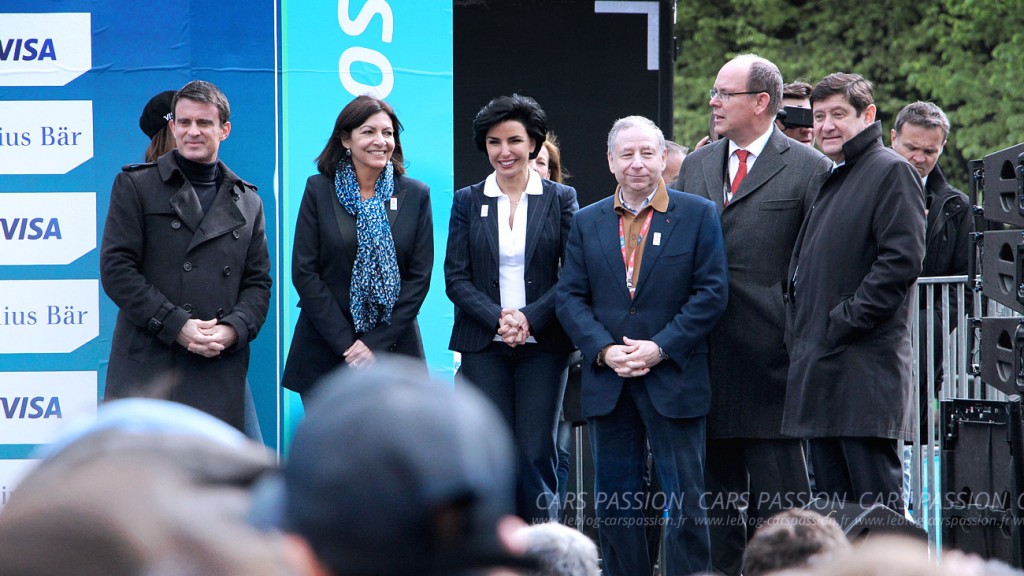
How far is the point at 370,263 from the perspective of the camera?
5812 mm

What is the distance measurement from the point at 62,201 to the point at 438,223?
1.92 metres

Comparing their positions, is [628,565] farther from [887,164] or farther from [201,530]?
[201,530]

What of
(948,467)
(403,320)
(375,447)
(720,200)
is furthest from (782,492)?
(375,447)

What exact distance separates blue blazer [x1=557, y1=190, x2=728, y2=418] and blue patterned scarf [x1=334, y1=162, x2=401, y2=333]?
2.68 ft

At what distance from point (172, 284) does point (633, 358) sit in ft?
6.80

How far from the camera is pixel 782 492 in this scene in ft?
17.9

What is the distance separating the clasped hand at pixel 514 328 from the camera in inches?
223

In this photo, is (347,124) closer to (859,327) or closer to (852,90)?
(852,90)

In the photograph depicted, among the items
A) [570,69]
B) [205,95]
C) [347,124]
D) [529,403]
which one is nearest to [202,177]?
[205,95]

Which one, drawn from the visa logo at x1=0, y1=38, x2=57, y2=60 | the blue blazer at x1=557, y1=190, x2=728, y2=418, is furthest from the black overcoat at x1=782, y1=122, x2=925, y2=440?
the visa logo at x1=0, y1=38, x2=57, y2=60

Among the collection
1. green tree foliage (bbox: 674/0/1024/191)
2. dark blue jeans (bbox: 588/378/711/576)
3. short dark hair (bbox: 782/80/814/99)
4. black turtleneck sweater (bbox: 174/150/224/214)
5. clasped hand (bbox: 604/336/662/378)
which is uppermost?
green tree foliage (bbox: 674/0/1024/191)

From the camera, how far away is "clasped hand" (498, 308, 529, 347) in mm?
5664

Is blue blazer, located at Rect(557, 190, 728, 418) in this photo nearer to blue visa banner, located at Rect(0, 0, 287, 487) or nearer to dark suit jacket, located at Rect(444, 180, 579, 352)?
dark suit jacket, located at Rect(444, 180, 579, 352)

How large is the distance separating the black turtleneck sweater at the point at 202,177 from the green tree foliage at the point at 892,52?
13.3 metres
